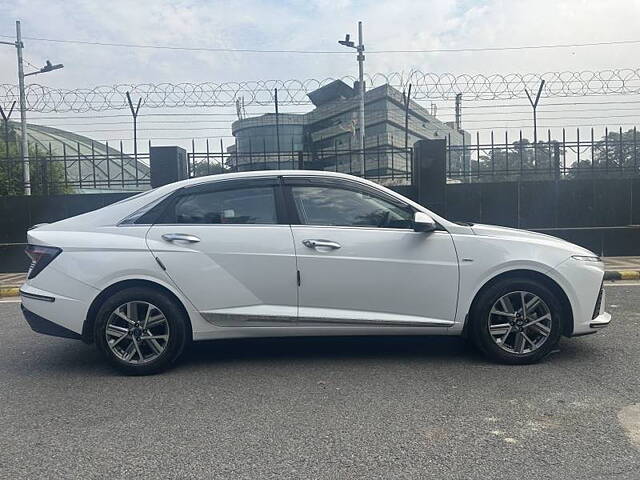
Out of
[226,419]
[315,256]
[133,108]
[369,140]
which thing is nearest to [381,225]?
[315,256]

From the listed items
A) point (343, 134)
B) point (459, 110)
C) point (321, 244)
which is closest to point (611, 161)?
point (459, 110)

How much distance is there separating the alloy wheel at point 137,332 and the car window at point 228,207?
2.56 ft

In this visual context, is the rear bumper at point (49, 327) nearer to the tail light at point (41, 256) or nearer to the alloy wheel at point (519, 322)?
the tail light at point (41, 256)

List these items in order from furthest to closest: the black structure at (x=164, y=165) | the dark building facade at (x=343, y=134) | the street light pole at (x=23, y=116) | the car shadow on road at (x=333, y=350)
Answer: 1. the street light pole at (x=23, y=116)
2. the dark building facade at (x=343, y=134)
3. the black structure at (x=164, y=165)
4. the car shadow on road at (x=333, y=350)

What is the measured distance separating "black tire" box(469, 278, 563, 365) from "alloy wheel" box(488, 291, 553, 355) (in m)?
0.02

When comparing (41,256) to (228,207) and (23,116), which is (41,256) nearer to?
(228,207)

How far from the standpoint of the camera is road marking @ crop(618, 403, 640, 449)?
340 centimetres

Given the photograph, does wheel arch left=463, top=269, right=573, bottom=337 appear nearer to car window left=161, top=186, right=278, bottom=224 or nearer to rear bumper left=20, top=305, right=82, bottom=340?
car window left=161, top=186, right=278, bottom=224

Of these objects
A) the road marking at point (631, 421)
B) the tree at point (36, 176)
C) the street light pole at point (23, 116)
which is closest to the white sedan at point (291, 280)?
the road marking at point (631, 421)

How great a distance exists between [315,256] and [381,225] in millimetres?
643

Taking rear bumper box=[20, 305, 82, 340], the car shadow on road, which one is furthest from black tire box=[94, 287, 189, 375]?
the car shadow on road

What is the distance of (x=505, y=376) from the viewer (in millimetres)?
4527

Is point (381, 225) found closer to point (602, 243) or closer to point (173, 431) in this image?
point (173, 431)

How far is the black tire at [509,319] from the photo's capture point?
185 inches
